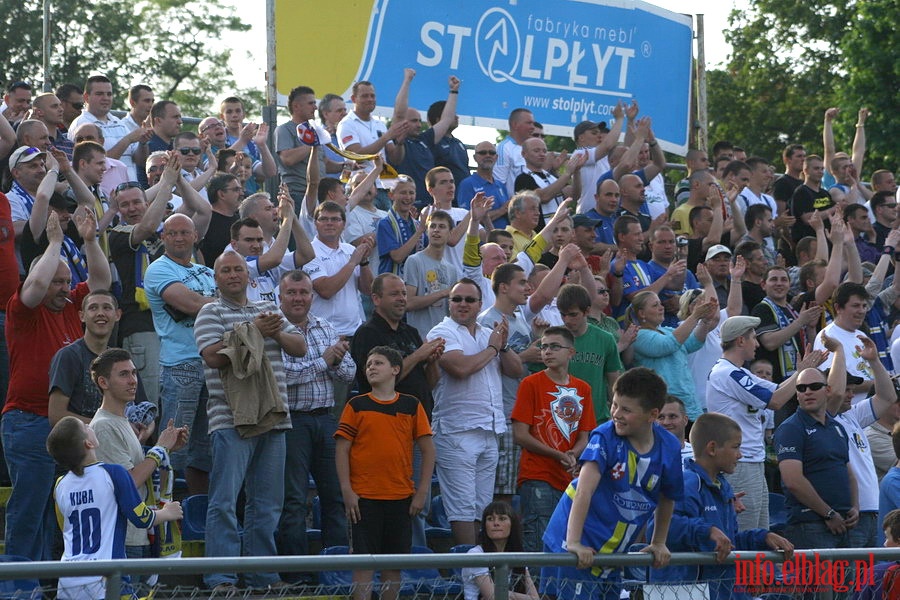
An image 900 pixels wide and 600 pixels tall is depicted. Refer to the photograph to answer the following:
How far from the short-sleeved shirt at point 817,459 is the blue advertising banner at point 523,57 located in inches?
280

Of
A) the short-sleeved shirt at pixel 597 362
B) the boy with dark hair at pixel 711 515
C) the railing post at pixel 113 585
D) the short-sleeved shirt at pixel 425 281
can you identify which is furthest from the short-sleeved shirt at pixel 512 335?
the railing post at pixel 113 585

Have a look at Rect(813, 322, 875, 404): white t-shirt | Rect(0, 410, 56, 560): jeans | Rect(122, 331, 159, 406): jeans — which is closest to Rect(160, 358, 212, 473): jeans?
Rect(122, 331, 159, 406): jeans

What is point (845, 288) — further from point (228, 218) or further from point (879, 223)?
point (228, 218)

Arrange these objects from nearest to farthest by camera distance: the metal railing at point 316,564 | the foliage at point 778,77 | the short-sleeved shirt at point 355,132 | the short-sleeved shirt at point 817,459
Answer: the metal railing at point 316,564 < the short-sleeved shirt at point 817,459 < the short-sleeved shirt at point 355,132 < the foliage at point 778,77

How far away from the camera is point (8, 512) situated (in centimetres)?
790

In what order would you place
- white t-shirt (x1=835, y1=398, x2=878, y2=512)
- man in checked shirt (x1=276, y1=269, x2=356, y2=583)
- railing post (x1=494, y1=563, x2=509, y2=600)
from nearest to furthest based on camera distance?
railing post (x1=494, y1=563, x2=509, y2=600)
man in checked shirt (x1=276, y1=269, x2=356, y2=583)
white t-shirt (x1=835, y1=398, x2=878, y2=512)

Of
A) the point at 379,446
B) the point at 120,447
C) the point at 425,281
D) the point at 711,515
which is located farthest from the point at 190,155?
the point at 711,515

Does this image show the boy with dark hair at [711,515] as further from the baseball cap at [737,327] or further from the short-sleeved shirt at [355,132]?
the short-sleeved shirt at [355,132]

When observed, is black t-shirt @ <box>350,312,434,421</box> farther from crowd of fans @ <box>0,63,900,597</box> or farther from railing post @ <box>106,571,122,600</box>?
railing post @ <box>106,571,122,600</box>

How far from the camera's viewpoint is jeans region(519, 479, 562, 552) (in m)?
8.73

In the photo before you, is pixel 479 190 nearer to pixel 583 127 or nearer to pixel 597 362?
pixel 583 127

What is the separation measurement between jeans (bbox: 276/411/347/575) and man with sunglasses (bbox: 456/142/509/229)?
15.8 ft

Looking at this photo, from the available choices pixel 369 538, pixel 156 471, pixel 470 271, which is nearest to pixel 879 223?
pixel 470 271

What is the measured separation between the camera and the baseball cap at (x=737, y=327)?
32.2ft
